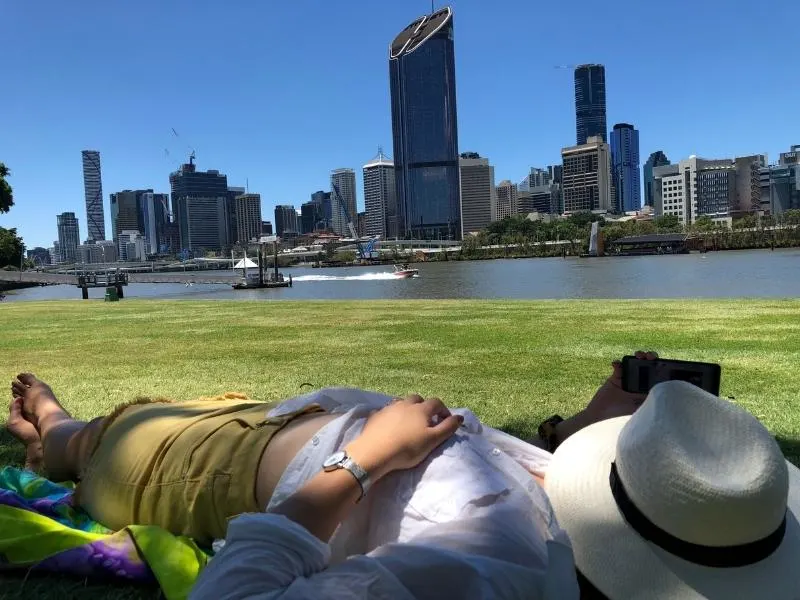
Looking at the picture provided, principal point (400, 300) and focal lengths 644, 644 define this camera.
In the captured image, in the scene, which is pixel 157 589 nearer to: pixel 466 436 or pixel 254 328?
pixel 466 436

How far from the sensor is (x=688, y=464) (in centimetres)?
97

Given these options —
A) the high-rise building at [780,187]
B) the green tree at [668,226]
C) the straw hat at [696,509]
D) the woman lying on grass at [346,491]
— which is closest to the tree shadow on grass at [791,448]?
the woman lying on grass at [346,491]

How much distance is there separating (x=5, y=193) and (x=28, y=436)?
1474 inches

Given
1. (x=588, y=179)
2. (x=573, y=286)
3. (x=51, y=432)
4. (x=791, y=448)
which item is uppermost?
(x=588, y=179)

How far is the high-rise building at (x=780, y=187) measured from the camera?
576ft

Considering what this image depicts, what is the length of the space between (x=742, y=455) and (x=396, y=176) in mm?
150681

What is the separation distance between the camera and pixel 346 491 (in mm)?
1209

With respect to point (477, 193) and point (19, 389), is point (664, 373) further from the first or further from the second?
point (477, 193)

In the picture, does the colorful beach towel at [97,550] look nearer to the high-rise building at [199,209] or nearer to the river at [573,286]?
the river at [573,286]

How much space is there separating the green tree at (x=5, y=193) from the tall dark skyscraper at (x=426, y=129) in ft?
369

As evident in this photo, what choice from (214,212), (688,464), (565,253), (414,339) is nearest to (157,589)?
→ (688,464)

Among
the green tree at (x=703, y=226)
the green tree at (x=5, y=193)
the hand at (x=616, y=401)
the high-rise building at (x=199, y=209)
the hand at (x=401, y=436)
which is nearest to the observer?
the hand at (x=401, y=436)

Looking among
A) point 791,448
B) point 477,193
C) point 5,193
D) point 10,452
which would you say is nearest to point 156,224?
point 477,193

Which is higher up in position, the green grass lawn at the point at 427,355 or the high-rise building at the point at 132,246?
the high-rise building at the point at 132,246
